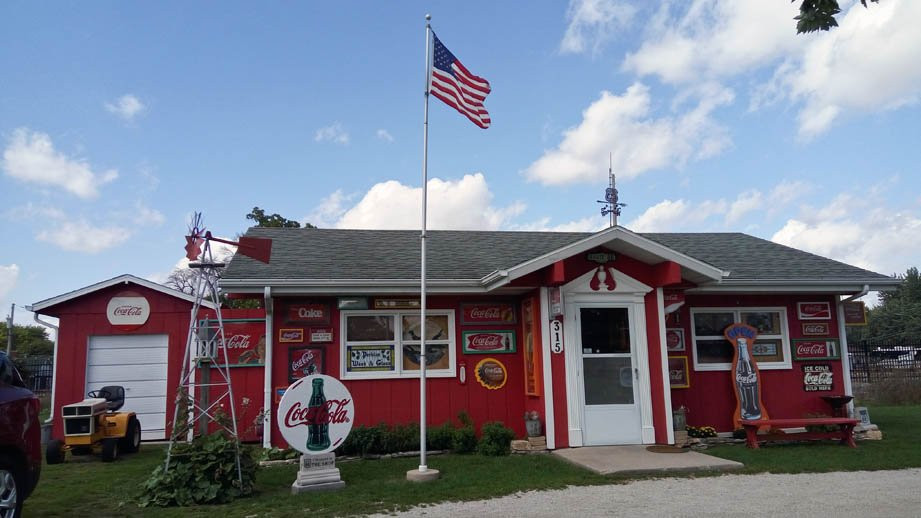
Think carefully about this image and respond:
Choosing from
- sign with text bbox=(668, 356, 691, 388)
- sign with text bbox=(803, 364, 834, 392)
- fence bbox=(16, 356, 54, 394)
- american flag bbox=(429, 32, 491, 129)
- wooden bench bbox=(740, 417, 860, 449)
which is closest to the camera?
american flag bbox=(429, 32, 491, 129)

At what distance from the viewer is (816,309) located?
11.9m

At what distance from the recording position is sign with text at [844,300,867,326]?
12.1 m

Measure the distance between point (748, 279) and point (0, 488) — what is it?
33.9ft

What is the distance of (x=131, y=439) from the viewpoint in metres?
10.9

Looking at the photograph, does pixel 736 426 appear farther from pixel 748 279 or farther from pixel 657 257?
pixel 657 257

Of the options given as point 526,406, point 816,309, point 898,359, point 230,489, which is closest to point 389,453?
point 526,406

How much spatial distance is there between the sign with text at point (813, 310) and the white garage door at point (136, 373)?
11.7m

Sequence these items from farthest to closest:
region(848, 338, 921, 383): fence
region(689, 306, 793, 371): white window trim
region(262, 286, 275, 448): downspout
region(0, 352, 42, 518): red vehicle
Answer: region(848, 338, 921, 383): fence → region(689, 306, 793, 371): white window trim → region(262, 286, 275, 448): downspout → region(0, 352, 42, 518): red vehicle

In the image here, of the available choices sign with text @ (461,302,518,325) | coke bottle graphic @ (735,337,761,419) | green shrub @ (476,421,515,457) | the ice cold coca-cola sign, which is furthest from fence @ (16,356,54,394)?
coke bottle graphic @ (735,337,761,419)

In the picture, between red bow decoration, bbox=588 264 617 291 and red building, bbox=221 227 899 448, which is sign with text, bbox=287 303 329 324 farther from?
red bow decoration, bbox=588 264 617 291

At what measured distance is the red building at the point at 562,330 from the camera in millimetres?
9914

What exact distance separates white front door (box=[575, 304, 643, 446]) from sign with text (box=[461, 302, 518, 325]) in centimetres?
138

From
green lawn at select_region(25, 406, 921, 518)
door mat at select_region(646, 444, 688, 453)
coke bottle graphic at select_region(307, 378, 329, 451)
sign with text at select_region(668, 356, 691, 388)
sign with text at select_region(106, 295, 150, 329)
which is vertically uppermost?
sign with text at select_region(106, 295, 150, 329)

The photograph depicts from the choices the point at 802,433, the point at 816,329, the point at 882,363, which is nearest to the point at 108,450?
the point at 802,433
